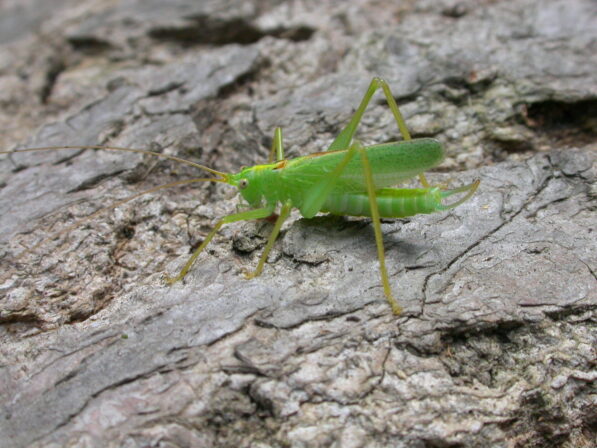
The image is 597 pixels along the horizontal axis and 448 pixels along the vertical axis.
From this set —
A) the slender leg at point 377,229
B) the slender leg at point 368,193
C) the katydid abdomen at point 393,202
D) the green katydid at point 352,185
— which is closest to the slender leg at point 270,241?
the green katydid at point 352,185

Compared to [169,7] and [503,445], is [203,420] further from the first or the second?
[169,7]

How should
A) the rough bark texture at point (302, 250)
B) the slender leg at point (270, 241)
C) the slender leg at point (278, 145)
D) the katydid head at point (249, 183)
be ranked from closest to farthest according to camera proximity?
1. the rough bark texture at point (302, 250)
2. the slender leg at point (270, 241)
3. the katydid head at point (249, 183)
4. the slender leg at point (278, 145)

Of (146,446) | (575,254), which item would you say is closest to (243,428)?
(146,446)

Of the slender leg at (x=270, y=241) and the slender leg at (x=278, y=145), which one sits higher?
the slender leg at (x=278, y=145)

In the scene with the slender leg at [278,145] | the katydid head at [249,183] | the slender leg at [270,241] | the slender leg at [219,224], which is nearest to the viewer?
the slender leg at [270,241]

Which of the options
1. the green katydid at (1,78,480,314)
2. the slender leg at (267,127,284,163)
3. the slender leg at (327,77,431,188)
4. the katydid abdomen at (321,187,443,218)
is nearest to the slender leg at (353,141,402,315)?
the green katydid at (1,78,480,314)

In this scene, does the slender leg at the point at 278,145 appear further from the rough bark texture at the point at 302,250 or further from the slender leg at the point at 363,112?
the slender leg at the point at 363,112

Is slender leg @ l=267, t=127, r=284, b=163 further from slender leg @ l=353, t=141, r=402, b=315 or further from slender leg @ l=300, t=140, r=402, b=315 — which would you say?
slender leg @ l=353, t=141, r=402, b=315
